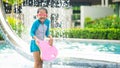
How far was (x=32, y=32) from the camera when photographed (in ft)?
16.0

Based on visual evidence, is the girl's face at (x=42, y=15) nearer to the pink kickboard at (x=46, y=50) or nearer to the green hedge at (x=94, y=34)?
the pink kickboard at (x=46, y=50)

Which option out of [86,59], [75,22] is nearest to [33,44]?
[86,59]

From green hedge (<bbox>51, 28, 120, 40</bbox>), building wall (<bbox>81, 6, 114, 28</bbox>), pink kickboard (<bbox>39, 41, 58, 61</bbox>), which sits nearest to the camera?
pink kickboard (<bbox>39, 41, 58, 61</bbox>)

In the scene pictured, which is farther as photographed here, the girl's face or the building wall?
the building wall

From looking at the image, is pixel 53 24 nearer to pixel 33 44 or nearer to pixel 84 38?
pixel 84 38

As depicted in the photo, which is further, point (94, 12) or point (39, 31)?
point (94, 12)

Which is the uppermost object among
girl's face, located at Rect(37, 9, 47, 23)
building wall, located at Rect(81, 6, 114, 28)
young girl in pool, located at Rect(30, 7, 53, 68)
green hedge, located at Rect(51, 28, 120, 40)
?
girl's face, located at Rect(37, 9, 47, 23)

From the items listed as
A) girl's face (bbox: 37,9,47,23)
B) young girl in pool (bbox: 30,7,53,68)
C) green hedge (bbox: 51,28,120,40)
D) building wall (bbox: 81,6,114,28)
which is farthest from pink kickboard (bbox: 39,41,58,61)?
building wall (bbox: 81,6,114,28)

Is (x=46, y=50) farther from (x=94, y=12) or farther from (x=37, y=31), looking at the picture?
(x=94, y=12)

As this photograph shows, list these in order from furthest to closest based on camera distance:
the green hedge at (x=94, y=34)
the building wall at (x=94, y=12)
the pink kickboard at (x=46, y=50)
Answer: the building wall at (x=94, y=12) < the green hedge at (x=94, y=34) < the pink kickboard at (x=46, y=50)

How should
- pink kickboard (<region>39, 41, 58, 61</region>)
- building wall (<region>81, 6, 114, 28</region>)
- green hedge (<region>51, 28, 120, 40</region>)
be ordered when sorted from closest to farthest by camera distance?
pink kickboard (<region>39, 41, 58, 61</region>), green hedge (<region>51, 28, 120, 40</region>), building wall (<region>81, 6, 114, 28</region>)

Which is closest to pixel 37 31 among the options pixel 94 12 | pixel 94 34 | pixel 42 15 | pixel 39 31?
pixel 39 31

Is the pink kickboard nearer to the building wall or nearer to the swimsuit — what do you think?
the swimsuit

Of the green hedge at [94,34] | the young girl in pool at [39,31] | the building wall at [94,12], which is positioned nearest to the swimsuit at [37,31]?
the young girl in pool at [39,31]
